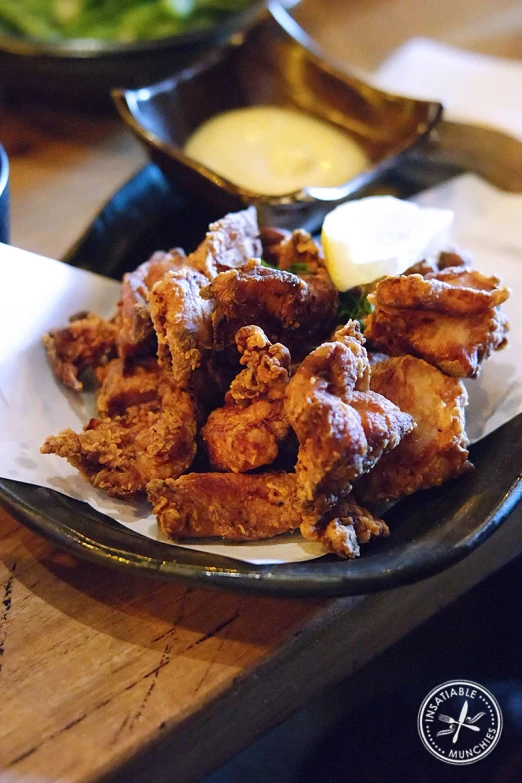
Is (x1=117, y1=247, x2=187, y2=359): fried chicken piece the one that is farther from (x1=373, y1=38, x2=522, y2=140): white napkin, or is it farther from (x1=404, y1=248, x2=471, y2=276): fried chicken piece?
(x1=373, y1=38, x2=522, y2=140): white napkin

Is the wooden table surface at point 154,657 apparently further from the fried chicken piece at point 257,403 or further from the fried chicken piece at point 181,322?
the fried chicken piece at point 181,322

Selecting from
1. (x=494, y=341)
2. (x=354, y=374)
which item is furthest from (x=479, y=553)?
(x=354, y=374)

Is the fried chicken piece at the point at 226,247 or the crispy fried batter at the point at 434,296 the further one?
the fried chicken piece at the point at 226,247

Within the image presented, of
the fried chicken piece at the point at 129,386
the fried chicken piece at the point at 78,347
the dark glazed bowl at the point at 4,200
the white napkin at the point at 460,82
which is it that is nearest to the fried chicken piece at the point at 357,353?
the fried chicken piece at the point at 129,386

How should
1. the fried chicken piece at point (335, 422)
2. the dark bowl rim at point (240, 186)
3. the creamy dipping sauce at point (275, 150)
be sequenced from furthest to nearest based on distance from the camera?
the creamy dipping sauce at point (275, 150) → the dark bowl rim at point (240, 186) → the fried chicken piece at point (335, 422)

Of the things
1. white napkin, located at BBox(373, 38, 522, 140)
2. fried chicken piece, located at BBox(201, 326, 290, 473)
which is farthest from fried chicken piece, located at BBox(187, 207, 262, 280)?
white napkin, located at BBox(373, 38, 522, 140)

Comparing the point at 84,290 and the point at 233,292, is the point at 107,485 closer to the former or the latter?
the point at 233,292
